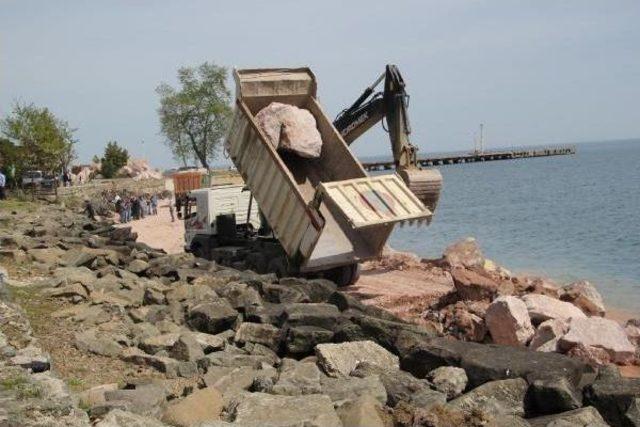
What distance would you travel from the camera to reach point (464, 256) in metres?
20.2

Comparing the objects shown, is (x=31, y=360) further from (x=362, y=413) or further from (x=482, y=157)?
(x=482, y=157)

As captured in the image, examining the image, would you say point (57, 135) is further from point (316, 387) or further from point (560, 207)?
point (316, 387)

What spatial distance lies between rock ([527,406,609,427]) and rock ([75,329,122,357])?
438 cm

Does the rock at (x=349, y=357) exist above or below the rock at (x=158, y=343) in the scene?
below

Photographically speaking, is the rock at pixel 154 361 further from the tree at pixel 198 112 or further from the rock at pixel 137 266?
the tree at pixel 198 112

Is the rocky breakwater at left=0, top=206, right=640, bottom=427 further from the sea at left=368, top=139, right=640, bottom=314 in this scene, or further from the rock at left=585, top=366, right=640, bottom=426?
the sea at left=368, top=139, right=640, bottom=314

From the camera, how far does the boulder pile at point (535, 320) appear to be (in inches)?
422

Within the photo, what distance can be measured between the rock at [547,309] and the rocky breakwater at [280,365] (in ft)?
0.92

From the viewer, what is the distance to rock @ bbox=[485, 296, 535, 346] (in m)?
11.4

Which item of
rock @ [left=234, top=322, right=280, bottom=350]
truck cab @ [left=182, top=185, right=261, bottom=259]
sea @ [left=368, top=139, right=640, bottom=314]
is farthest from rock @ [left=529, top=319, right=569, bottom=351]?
truck cab @ [left=182, top=185, right=261, bottom=259]

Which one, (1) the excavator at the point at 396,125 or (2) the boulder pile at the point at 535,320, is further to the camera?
(1) the excavator at the point at 396,125

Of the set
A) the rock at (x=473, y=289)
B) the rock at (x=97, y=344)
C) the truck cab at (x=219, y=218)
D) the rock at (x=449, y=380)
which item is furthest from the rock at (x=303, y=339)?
the truck cab at (x=219, y=218)

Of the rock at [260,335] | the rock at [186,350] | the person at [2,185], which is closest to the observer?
the rock at [186,350]

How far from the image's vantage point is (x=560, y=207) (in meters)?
44.6
